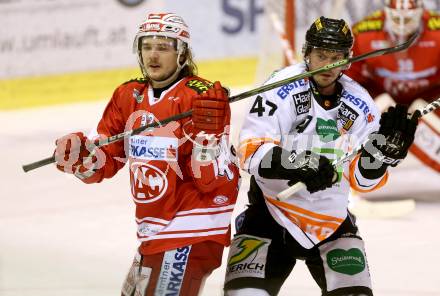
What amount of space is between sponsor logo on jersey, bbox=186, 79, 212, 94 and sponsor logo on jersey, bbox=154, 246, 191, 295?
46 cm

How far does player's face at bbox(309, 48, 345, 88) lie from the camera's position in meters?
3.32

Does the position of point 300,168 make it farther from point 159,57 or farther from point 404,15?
point 404,15

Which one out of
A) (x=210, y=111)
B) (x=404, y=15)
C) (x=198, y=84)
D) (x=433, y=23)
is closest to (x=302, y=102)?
(x=198, y=84)

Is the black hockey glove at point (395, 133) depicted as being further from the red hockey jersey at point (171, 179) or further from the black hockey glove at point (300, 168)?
the red hockey jersey at point (171, 179)

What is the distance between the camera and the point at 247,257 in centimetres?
339

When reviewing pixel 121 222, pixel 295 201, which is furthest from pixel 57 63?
pixel 295 201

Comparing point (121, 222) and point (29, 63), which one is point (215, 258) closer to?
point (121, 222)

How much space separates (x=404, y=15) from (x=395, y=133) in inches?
114

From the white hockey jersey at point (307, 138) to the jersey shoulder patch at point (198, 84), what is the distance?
18 cm

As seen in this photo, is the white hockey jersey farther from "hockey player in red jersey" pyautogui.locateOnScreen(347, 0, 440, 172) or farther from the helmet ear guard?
"hockey player in red jersey" pyautogui.locateOnScreen(347, 0, 440, 172)

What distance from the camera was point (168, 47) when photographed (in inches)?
127

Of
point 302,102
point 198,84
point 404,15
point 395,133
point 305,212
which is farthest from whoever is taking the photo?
point 404,15

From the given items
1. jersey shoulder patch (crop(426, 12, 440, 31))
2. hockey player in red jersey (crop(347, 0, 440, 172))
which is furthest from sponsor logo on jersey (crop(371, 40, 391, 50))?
jersey shoulder patch (crop(426, 12, 440, 31))

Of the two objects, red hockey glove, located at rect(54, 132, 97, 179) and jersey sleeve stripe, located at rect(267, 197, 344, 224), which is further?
jersey sleeve stripe, located at rect(267, 197, 344, 224)
